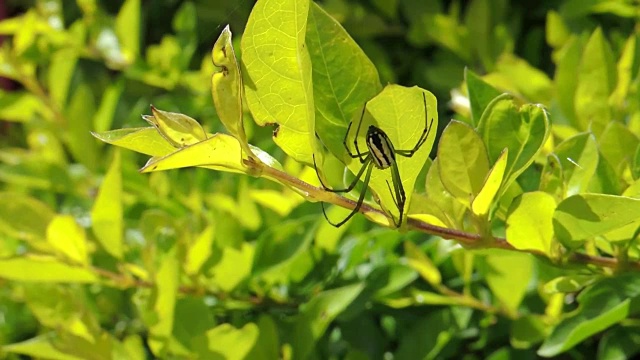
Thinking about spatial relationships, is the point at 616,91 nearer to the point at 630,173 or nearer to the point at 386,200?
the point at 630,173

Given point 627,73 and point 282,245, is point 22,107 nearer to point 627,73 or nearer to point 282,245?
point 282,245

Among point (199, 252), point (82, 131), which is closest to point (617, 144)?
point (199, 252)

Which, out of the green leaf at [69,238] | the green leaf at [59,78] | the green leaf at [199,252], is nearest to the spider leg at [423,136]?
the green leaf at [199,252]

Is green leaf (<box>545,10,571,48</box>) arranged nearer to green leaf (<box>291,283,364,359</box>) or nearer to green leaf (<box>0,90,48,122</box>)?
green leaf (<box>291,283,364,359</box>)

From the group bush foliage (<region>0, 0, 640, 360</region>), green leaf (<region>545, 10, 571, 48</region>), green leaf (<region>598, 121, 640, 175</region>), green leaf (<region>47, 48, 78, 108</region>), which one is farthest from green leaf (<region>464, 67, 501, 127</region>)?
green leaf (<region>47, 48, 78, 108</region>)

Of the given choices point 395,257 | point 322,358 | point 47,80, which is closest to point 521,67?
point 395,257

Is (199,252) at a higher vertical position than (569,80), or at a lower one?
lower
